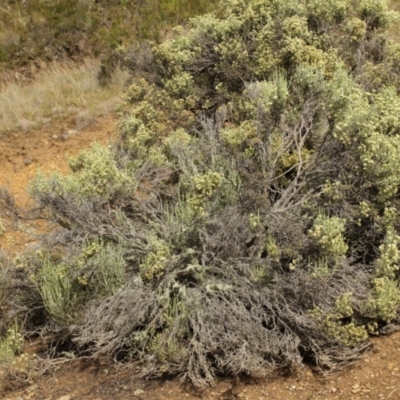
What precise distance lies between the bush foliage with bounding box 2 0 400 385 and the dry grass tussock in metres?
3.46

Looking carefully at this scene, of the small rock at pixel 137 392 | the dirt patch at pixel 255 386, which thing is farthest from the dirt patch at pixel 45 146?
the small rock at pixel 137 392

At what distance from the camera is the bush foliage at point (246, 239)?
3.94 m

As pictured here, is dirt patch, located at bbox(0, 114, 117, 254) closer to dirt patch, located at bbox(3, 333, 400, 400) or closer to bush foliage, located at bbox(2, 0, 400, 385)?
bush foliage, located at bbox(2, 0, 400, 385)

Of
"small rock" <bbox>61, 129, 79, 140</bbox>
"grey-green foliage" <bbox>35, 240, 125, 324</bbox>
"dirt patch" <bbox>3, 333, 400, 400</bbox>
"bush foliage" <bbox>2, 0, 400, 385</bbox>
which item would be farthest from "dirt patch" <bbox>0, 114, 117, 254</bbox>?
"dirt patch" <bbox>3, 333, 400, 400</bbox>

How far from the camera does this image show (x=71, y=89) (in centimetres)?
954

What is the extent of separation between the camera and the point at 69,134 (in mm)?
8398

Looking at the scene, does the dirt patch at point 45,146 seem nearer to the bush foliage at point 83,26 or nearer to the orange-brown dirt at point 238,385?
the bush foliage at point 83,26

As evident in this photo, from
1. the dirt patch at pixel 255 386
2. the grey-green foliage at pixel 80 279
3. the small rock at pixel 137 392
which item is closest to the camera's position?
the dirt patch at pixel 255 386

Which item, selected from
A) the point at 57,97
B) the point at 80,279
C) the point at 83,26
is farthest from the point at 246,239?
the point at 83,26

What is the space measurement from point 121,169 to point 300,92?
154cm

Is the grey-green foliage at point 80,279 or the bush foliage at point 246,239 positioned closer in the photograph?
the bush foliage at point 246,239

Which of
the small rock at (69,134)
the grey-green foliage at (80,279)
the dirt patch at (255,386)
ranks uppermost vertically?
the small rock at (69,134)

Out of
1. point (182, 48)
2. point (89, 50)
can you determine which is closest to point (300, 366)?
point (182, 48)

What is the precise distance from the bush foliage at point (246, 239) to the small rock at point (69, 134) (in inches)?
114
